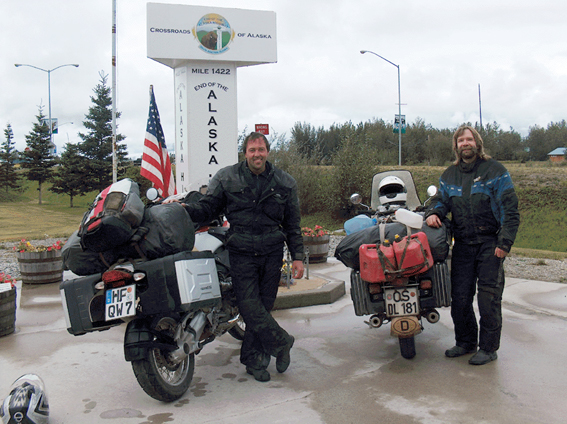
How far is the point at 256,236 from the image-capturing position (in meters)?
4.11

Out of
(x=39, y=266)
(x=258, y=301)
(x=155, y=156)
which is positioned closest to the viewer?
(x=258, y=301)

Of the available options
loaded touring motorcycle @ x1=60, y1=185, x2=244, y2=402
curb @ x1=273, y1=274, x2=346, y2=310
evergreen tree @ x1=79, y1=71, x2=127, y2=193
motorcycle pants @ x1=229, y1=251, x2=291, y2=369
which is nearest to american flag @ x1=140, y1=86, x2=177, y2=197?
curb @ x1=273, y1=274, x2=346, y2=310

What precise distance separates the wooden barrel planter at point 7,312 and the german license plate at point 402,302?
152 inches

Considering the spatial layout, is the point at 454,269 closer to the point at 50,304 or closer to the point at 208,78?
the point at 50,304

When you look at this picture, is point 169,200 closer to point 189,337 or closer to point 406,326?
point 189,337

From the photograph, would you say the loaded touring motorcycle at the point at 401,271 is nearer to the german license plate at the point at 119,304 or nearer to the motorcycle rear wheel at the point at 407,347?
the motorcycle rear wheel at the point at 407,347

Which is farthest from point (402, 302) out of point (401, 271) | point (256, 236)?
point (256, 236)

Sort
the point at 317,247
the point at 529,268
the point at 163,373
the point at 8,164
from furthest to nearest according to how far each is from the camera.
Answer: the point at 8,164, the point at 529,268, the point at 317,247, the point at 163,373

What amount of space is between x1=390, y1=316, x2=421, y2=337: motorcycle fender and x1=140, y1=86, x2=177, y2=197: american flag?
562 centimetres

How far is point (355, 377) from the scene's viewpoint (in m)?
4.16

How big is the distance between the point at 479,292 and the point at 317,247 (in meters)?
4.98

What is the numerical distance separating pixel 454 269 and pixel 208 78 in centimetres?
590

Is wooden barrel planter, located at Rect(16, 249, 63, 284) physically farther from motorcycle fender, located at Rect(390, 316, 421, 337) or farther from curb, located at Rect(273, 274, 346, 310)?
motorcycle fender, located at Rect(390, 316, 421, 337)

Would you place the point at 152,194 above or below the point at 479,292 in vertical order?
above
